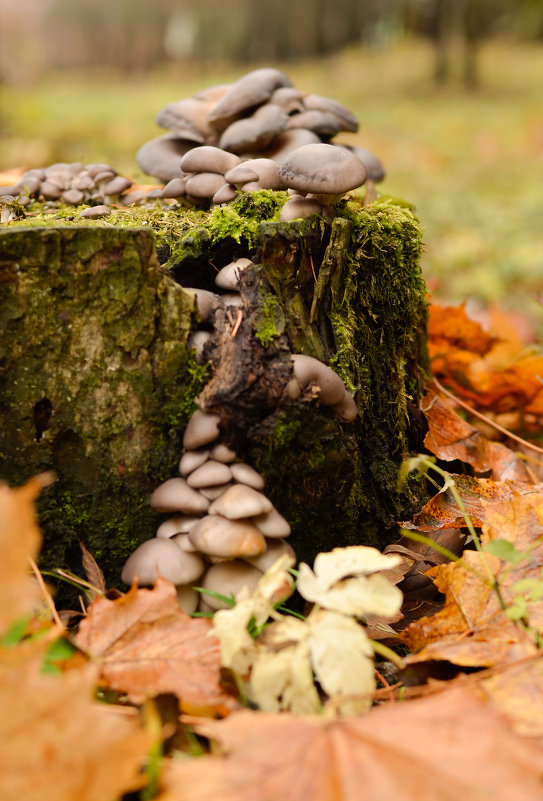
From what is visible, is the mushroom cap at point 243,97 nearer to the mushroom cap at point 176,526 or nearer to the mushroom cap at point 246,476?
the mushroom cap at point 246,476

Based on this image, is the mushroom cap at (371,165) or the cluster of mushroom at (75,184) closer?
the cluster of mushroom at (75,184)

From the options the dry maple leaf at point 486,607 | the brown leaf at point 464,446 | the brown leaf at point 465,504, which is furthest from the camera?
the brown leaf at point 464,446

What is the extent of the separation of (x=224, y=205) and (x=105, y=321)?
2.39ft

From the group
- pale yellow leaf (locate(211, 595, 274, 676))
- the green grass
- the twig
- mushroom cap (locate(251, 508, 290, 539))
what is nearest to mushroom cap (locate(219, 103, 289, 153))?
the green grass

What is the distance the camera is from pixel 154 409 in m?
2.17

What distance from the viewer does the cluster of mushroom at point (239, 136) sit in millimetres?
2580

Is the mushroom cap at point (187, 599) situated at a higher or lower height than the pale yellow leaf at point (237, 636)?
lower

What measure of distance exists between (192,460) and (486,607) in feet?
3.24

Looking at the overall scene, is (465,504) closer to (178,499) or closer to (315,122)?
(178,499)

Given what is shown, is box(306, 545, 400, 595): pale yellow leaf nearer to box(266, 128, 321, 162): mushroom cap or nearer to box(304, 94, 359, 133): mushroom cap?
box(266, 128, 321, 162): mushroom cap

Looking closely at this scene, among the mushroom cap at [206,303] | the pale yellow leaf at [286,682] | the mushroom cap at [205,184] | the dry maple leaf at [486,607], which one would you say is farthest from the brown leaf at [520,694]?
the mushroom cap at [205,184]

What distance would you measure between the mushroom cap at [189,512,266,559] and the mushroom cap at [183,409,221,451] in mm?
261

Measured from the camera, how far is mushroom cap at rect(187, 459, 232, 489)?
1.95 meters

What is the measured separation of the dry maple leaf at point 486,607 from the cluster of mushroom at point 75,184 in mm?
2365
